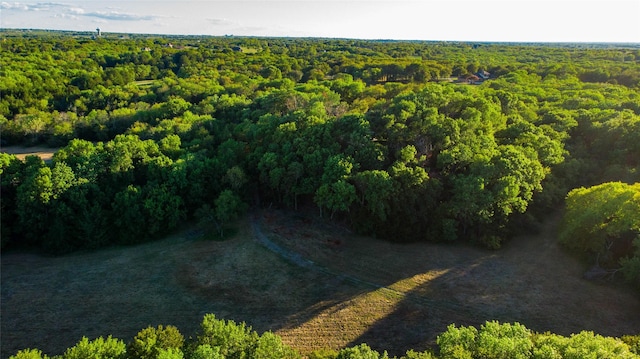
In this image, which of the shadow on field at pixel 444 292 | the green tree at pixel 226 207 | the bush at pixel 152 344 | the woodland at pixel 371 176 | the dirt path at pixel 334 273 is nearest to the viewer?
the bush at pixel 152 344

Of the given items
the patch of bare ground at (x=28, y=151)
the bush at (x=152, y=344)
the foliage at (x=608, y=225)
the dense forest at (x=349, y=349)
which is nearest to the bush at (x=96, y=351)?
the dense forest at (x=349, y=349)

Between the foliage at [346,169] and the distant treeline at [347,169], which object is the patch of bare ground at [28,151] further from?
the distant treeline at [347,169]

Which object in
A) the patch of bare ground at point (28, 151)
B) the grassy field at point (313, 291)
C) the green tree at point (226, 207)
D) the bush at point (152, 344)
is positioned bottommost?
the grassy field at point (313, 291)

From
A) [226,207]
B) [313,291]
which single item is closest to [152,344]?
[313,291]

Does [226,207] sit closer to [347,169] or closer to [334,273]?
[347,169]

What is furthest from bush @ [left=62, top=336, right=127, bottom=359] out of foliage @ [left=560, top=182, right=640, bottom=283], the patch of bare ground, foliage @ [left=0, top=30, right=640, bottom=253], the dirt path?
the patch of bare ground

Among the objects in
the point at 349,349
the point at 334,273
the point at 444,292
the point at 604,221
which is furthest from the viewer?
the point at 334,273

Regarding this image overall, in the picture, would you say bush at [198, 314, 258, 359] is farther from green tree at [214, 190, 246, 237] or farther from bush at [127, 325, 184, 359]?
green tree at [214, 190, 246, 237]

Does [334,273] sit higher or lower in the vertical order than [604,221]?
lower
